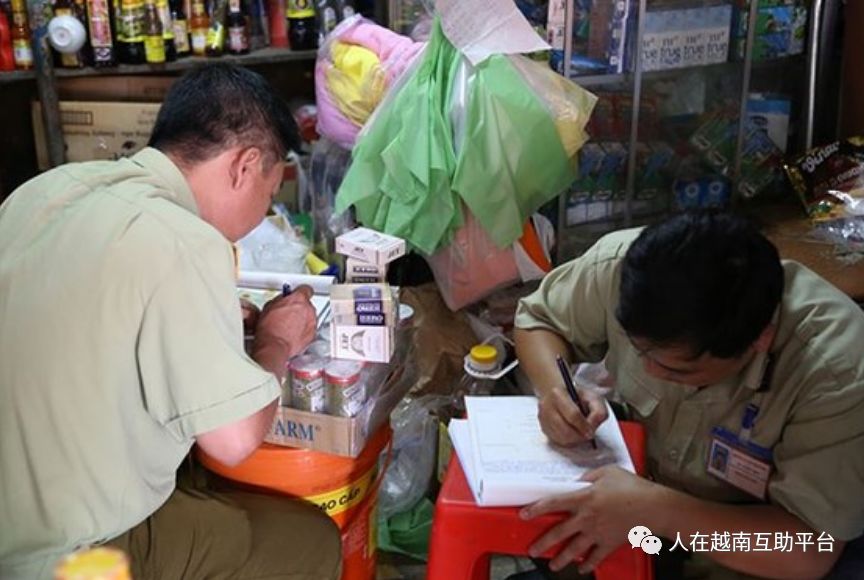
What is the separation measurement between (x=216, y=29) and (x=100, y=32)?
Answer: 0.31 meters

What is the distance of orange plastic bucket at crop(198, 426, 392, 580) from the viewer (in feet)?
5.22

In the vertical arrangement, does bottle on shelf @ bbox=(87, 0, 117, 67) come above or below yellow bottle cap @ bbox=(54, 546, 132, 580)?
above

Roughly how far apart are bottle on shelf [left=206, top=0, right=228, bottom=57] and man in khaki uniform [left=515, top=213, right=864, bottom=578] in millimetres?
1625

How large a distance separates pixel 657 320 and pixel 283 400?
64 centimetres

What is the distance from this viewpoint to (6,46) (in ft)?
8.11

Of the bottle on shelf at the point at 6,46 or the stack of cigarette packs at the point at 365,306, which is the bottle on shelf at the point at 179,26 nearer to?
the bottle on shelf at the point at 6,46

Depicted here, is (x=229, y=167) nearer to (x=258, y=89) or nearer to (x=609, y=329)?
(x=258, y=89)

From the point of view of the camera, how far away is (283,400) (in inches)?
62.0

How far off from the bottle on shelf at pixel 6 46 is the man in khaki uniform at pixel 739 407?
69.1 inches

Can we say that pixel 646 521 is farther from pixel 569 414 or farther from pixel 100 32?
pixel 100 32

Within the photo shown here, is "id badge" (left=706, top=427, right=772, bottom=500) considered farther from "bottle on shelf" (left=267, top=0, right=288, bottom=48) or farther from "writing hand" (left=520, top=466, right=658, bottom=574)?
"bottle on shelf" (left=267, top=0, right=288, bottom=48)

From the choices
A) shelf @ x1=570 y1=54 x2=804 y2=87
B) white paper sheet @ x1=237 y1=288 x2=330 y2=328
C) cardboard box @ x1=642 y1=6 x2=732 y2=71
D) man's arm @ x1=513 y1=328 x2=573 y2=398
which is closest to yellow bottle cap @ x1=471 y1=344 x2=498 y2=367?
man's arm @ x1=513 y1=328 x2=573 y2=398

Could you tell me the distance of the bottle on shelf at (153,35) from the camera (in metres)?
2.55

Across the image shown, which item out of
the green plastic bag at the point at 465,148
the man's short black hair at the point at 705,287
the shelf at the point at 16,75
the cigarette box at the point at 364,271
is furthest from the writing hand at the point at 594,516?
the shelf at the point at 16,75
